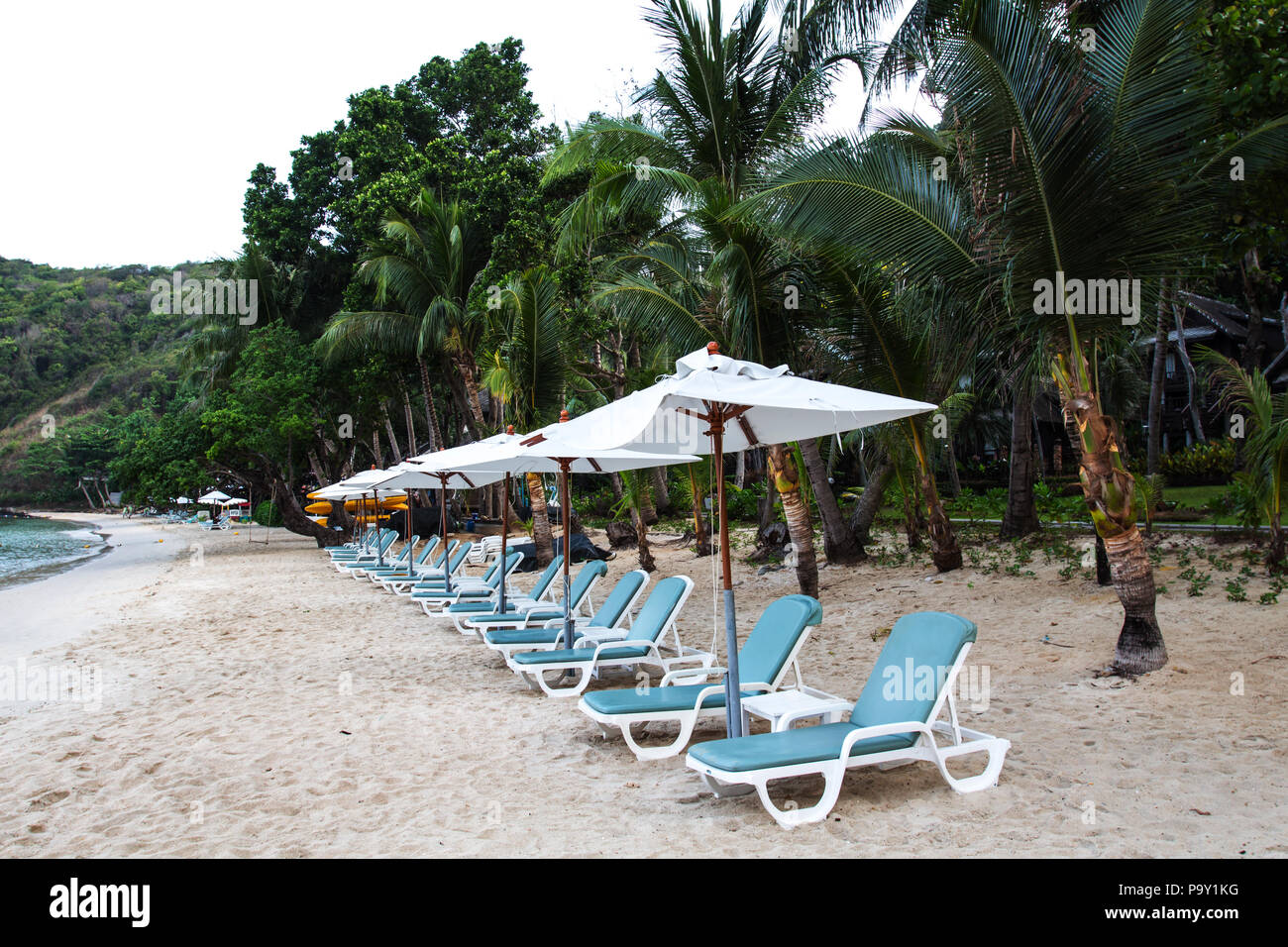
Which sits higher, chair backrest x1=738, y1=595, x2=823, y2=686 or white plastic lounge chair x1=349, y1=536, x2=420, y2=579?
chair backrest x1=738, y1=595, x2=823, y2=686

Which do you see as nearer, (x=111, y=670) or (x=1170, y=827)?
(x=1170, y=827)

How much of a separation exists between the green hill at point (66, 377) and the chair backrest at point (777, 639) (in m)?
76.1

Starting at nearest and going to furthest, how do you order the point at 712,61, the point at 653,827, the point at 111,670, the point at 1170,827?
1. the point at 1170,827
2. the point at 653,827
3. the point at 111,670
4. the point at 712,61

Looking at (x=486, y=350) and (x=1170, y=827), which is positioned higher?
(x=486, y=350)

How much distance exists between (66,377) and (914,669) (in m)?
95.1

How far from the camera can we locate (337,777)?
4871 mm

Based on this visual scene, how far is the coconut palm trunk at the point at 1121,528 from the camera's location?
19.5 feet

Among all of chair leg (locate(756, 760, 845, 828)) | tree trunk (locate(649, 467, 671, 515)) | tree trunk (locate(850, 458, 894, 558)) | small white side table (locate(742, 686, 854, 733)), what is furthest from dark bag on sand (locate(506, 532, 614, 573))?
chair leg (locate(756, 760, 845, 828))

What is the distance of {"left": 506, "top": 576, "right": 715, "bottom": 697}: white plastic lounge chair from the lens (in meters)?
6.60

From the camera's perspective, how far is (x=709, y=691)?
503 centimetres

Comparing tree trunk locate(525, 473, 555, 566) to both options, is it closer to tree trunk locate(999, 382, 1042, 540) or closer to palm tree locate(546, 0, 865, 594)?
palm tree locate(546, 0, 865, 594)
